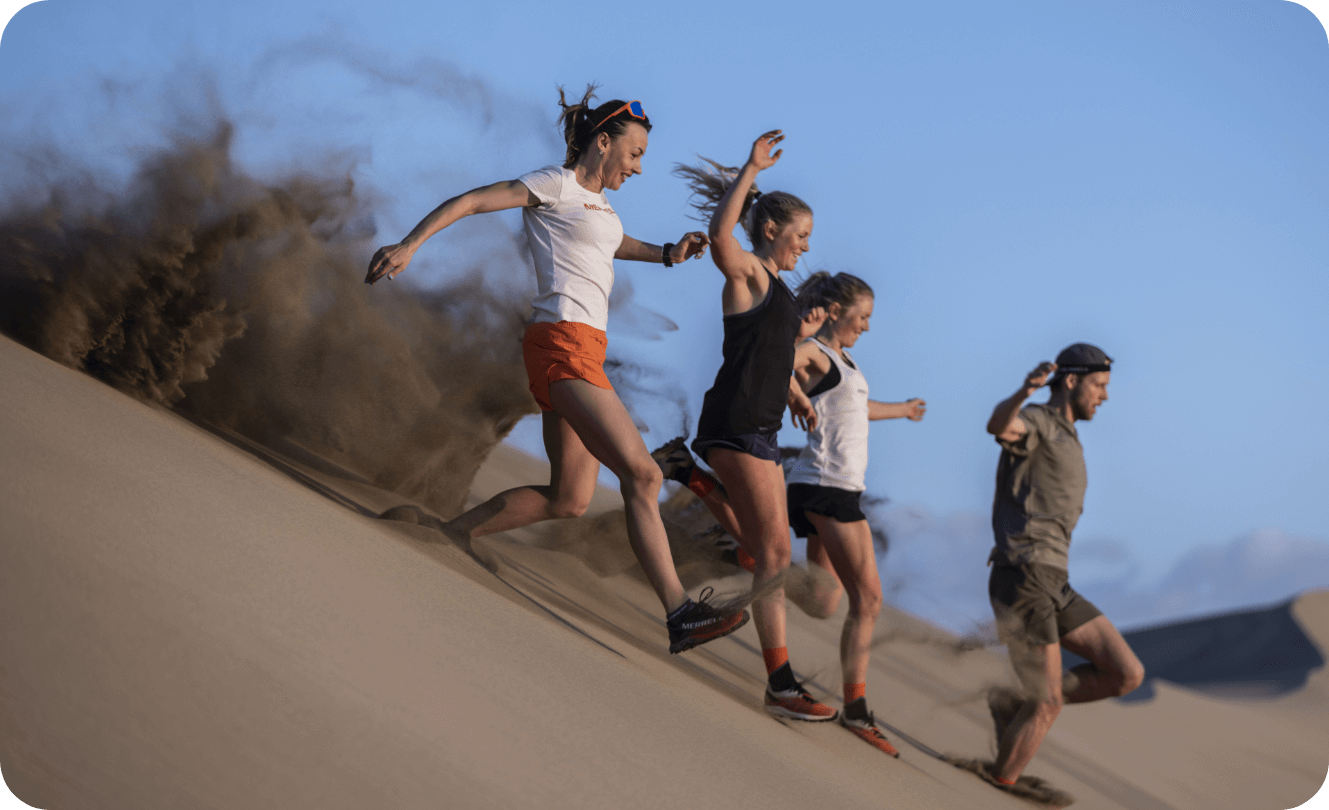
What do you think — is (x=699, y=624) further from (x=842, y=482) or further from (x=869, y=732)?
(x=842, y=482)

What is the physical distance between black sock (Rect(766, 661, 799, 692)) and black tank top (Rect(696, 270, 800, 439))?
0.76 meters

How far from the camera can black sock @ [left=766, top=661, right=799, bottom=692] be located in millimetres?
2838

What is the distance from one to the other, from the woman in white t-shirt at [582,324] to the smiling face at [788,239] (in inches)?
10.0

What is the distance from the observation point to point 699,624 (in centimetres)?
251

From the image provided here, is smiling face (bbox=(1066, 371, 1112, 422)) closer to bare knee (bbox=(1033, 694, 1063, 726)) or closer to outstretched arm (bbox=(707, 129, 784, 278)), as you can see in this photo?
bare knee (bbox=(1033, 694, 1063, 726))

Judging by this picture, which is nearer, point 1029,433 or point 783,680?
point 783,680

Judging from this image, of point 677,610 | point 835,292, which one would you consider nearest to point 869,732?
point 677,610

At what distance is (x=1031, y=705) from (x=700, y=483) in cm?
139

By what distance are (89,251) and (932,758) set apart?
4.10m

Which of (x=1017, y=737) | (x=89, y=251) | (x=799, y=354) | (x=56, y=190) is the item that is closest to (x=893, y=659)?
(x=1017, y=737)

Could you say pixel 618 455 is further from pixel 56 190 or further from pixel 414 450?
pixel 56 190

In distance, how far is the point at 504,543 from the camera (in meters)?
4.45

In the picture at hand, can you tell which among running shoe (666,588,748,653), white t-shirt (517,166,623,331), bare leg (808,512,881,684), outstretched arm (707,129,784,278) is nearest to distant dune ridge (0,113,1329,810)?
running shoe (666,588,748,653)

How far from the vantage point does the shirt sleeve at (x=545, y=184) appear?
288 centimetres
